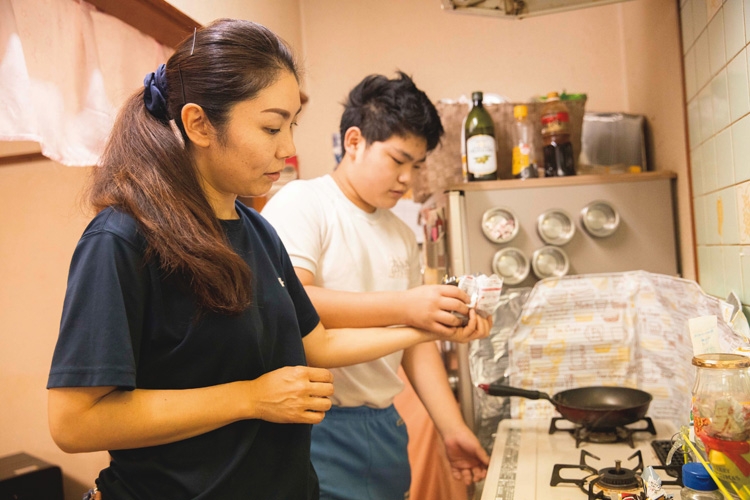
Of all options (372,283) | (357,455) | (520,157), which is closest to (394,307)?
(372,283)

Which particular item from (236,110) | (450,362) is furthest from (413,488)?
(236,110)

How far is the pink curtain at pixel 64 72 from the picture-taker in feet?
4.38

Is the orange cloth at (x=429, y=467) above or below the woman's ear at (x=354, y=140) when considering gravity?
below

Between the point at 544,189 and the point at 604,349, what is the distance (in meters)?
0.53

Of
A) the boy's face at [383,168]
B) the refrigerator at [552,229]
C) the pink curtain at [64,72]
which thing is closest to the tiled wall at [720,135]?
the refrigerator at [552,229]

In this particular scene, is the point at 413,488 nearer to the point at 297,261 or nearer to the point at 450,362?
the point at 450,362

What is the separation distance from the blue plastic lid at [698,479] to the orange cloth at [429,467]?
1261mm

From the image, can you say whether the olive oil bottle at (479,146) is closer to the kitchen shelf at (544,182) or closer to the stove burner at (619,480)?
the kitchen shelf at (544,182)

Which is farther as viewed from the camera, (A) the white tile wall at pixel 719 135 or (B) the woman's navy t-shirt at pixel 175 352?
(A) the white tile wall at pixel 719 135

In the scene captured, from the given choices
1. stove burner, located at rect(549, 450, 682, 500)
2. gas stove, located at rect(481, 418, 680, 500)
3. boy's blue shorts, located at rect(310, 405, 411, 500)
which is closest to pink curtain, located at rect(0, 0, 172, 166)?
boy's blue shorts, located at rect(310, 405, 411, 500)

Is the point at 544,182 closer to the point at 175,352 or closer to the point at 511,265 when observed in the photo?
the point at 511,265

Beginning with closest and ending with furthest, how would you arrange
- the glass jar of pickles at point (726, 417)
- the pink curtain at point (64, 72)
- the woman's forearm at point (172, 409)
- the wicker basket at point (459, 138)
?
the woman's forearm at point (172, 409) → the glass jar of pickles at point (726, 417) → the pink curtain at point (64, 72) → the wicker basket at point (459, 138)

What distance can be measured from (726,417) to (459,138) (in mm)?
1505

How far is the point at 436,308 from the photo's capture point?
141cm
